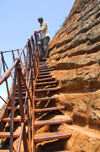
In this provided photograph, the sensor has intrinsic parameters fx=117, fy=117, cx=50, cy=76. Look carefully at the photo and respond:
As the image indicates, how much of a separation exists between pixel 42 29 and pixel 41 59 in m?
1.61

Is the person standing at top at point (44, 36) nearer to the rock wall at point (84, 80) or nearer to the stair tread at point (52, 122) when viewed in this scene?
the rock wall at point (84, 80)

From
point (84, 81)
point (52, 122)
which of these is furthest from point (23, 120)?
point (84, 81)

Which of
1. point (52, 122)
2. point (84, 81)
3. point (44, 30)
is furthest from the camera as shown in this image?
point (44, 30)

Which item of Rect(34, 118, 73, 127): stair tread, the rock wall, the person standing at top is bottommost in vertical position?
Rect(34, 118, 73, 127): stair tread

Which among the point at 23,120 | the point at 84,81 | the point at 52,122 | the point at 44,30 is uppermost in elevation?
the point at 44,30

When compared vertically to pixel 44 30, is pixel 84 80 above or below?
below

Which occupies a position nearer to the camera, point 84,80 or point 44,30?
point 84,80

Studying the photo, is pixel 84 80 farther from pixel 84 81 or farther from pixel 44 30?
pixel 44 30

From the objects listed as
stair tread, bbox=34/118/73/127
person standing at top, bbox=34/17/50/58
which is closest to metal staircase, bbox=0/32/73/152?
stair tread, bbox=34/118/73/127

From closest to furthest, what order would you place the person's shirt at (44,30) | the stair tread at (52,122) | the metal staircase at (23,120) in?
the metal staircase at (23,120) < the stair tread at (52,122) < the person's shirt at (44,30)

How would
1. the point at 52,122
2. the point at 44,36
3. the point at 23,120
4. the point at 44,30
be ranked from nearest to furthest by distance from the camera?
the point at 23,120
the point at 52,122
the point at 44,30
the point at 44,36

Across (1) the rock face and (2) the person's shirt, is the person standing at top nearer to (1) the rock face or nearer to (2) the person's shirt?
(2) the person's shirt

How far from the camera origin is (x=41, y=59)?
6754mm

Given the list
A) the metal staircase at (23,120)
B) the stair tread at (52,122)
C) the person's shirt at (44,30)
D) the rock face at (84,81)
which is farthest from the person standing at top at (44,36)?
the stair tread at (52,122)
